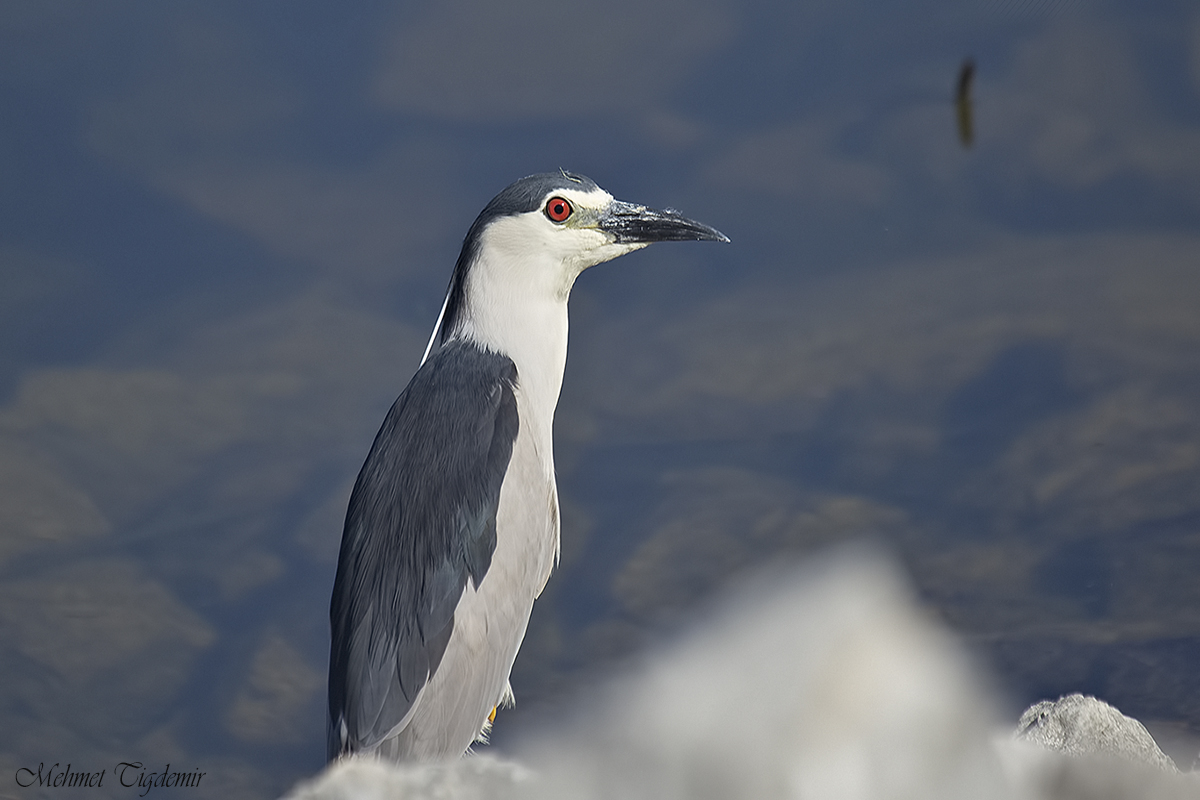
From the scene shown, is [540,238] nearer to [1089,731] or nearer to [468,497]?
[468,497]

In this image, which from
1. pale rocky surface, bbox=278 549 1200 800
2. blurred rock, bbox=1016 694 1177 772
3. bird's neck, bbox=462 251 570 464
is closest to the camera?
pale rocky surface, bbox=278 549 1200 800

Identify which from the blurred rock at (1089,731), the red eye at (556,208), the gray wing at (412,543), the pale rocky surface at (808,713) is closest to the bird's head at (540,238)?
the red eye at (556,208)

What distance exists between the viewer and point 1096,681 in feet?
11.3

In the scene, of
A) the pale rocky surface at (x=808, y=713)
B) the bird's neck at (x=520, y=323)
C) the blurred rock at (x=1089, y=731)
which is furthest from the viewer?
the bird's neck at (x=520, y=323)

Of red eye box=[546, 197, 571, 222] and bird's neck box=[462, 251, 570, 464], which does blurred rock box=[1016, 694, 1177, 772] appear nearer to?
bird's neck box=[462, 251, 570, 464]

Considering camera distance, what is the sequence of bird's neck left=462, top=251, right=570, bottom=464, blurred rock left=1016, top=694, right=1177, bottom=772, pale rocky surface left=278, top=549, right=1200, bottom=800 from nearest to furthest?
1. pale rocky surface left=278, top=549, right=1200, bottom=800
2. blurred rock left=1016, top=694, right=1177, bottom=772
3. bird's neck left=462, top=251, right=570, bottom=464

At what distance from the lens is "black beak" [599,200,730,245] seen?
2.71 meters

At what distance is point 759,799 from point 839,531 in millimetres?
3101

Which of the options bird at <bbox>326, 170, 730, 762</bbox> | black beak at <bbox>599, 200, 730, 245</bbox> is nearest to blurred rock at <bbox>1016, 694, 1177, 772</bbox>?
bird at <bbox>326, 170, 730, 762</bbox>

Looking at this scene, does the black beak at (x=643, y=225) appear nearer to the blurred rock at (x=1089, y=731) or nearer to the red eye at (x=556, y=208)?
the red eye at (x=556, y=208)

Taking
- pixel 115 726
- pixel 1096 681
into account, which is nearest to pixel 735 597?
pixel 1096 681

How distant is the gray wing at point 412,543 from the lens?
2270mm

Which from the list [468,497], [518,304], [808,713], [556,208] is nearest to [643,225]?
[556,208]

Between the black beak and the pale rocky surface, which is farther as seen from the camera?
the black beak
